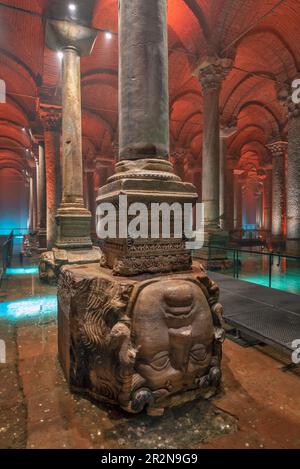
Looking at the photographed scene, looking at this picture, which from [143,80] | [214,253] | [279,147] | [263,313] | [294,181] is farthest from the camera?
[279,147]

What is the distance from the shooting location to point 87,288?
2398mm

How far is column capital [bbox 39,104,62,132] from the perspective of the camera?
29.5 feet

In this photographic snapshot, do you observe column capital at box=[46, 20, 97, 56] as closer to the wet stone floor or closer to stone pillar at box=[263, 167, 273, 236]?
the wet stone floor

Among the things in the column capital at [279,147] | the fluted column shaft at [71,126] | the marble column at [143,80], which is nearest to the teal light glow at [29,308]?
the fluted column shaft at [71,126]

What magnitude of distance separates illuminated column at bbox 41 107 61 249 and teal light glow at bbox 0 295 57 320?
376 cm

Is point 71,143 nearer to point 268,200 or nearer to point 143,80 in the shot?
point 143,80

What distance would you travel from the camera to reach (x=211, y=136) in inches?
305

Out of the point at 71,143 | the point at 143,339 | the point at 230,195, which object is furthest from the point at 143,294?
the point at 230,195

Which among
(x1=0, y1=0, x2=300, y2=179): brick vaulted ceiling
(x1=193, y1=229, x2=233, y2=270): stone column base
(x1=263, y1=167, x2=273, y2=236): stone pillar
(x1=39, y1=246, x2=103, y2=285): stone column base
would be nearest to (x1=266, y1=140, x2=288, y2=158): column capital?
(x1=0, y1=0, x2=300, y2=179): brick vaulted ceiling

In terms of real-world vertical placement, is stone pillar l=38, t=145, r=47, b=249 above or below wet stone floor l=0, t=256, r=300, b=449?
above

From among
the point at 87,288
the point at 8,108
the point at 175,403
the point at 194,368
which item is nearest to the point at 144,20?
the point at 87,288

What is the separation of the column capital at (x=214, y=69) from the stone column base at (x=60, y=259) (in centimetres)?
568

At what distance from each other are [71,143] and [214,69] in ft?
15.1

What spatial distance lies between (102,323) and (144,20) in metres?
2.85
